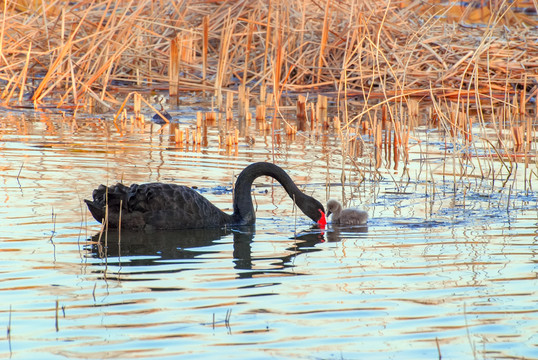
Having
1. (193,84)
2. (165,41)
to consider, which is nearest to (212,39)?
(165,41)

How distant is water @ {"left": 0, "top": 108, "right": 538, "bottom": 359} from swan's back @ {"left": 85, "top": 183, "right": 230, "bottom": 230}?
14cm

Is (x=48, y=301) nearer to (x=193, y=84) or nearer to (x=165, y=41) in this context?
(x=193, y=84)

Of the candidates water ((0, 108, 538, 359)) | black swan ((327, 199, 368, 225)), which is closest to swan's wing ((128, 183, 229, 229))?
water ((0, 108, 538, 359))

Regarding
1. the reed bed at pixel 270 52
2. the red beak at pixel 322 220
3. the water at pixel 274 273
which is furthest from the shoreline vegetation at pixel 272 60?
the red beak at pixel 322 220

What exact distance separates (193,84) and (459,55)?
4582 mm

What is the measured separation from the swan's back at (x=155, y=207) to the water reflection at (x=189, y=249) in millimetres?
80

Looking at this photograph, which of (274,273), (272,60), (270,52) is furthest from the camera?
(270,52)

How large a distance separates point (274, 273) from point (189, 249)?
38.2 inches

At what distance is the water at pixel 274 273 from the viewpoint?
4.09 metres

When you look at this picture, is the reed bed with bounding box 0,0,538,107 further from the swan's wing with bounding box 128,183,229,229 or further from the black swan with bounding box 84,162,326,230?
the swan's wing with bounding box 128,183,229,229

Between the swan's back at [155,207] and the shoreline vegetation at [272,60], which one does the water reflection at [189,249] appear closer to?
the swan's back at [155,207]

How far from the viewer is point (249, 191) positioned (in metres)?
7.47

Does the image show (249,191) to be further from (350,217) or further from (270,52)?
(270,52)

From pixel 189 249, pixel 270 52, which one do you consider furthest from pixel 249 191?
pixel 270 52
